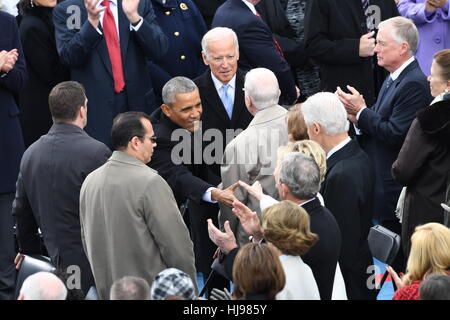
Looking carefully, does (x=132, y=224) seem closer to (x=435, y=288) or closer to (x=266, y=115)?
(x=266, y=115)

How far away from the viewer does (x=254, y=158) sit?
6.55 meters

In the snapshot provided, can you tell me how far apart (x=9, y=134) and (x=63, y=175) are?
1528mm

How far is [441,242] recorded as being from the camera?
5.20m

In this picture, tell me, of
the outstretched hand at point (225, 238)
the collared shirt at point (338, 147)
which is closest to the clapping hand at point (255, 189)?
the outstretched hand at point (225, 238)

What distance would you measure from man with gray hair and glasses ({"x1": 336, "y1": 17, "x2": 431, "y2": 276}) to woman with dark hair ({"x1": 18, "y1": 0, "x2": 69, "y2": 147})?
2.49 metres

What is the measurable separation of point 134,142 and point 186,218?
2452mm

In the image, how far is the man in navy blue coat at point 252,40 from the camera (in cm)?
830

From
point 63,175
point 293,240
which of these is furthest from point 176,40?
point 293,240

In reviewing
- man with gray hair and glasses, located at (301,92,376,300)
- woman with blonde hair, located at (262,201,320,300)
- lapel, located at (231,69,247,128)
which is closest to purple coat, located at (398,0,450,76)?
lapel, located at (231,69,247,128)

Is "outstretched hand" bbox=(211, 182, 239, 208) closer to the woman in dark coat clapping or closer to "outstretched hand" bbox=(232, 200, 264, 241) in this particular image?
"outstretched hand" bbox=(232, 200, 264, 241)

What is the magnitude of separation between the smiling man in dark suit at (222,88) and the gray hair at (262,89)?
75cm

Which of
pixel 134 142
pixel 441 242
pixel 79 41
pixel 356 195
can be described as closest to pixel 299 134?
pixel 356 195

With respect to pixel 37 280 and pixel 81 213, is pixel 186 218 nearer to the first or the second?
pixel 81 213

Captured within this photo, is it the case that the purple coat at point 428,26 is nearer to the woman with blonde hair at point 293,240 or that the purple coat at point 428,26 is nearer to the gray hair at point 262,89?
the gray hair at point 262,89
